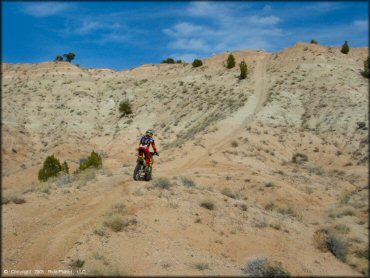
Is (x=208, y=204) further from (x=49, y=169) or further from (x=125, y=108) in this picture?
(x=125, y=108)

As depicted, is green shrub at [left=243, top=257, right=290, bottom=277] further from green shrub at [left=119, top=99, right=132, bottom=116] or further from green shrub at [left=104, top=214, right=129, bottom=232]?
green shrub at [left=119, top=99, right=132, bottom=116]

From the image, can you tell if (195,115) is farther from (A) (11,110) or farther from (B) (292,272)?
(B) (292,272)

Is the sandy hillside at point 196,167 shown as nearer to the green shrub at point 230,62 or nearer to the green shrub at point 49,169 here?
the green shrub at point 230,62

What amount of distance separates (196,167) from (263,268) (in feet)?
47.8

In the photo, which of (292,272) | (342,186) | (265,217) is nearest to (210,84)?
(342,186)

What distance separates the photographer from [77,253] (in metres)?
10.3

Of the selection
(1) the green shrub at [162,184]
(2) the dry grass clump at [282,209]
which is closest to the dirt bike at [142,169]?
(1) the green shrub at [162,184]

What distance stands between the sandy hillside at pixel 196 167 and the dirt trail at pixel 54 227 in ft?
0.19

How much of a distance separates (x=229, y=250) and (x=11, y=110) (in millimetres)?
47159

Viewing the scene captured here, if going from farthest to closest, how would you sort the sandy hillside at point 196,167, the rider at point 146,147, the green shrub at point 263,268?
the rider at point 146,147
the sandy hillside at point 196,167
the green shrub at point 263,268

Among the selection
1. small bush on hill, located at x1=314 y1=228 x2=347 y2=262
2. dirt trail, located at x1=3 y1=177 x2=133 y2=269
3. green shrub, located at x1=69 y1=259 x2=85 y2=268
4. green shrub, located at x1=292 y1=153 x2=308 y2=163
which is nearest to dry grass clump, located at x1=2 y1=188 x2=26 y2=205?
dirt trail, located at x1=3 y1=177 x2=133 y2=269

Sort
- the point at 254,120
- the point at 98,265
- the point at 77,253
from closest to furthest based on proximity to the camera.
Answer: the point at 98,265
the point at 77,253
the point at 254,120

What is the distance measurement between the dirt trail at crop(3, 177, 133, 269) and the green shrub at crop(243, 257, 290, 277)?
487 centimetres

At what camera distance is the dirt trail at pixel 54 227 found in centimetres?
1039
